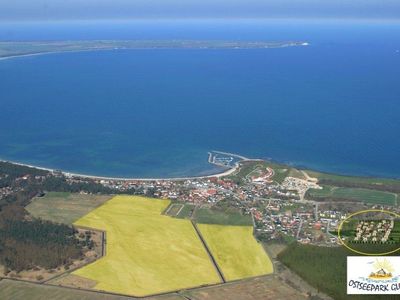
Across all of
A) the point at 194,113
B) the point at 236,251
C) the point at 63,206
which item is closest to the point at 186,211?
the point at 236,251

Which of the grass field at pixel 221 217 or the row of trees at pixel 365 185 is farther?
the row of trees at pixel 365 185

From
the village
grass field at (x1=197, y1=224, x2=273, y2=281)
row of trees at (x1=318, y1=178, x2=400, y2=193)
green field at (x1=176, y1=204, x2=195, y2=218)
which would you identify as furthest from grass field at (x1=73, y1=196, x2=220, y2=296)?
row of trees at (x1=318, y1=178, x2=400, y2=193)

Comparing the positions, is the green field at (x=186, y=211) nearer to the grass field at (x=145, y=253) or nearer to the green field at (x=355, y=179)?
the grass field at (x=145, y=253)

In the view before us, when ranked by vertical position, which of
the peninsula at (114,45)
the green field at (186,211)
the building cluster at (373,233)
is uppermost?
the peninsula at (114,45)

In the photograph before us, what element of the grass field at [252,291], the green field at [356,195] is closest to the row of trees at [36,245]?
the grass field at [252,291]

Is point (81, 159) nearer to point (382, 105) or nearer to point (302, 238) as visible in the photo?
point (302, 238)

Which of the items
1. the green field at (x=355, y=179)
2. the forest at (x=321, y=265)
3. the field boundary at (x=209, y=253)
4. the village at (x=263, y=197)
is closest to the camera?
the forest at (x=321, y=265)

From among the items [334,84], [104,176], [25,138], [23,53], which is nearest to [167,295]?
[104,176]
